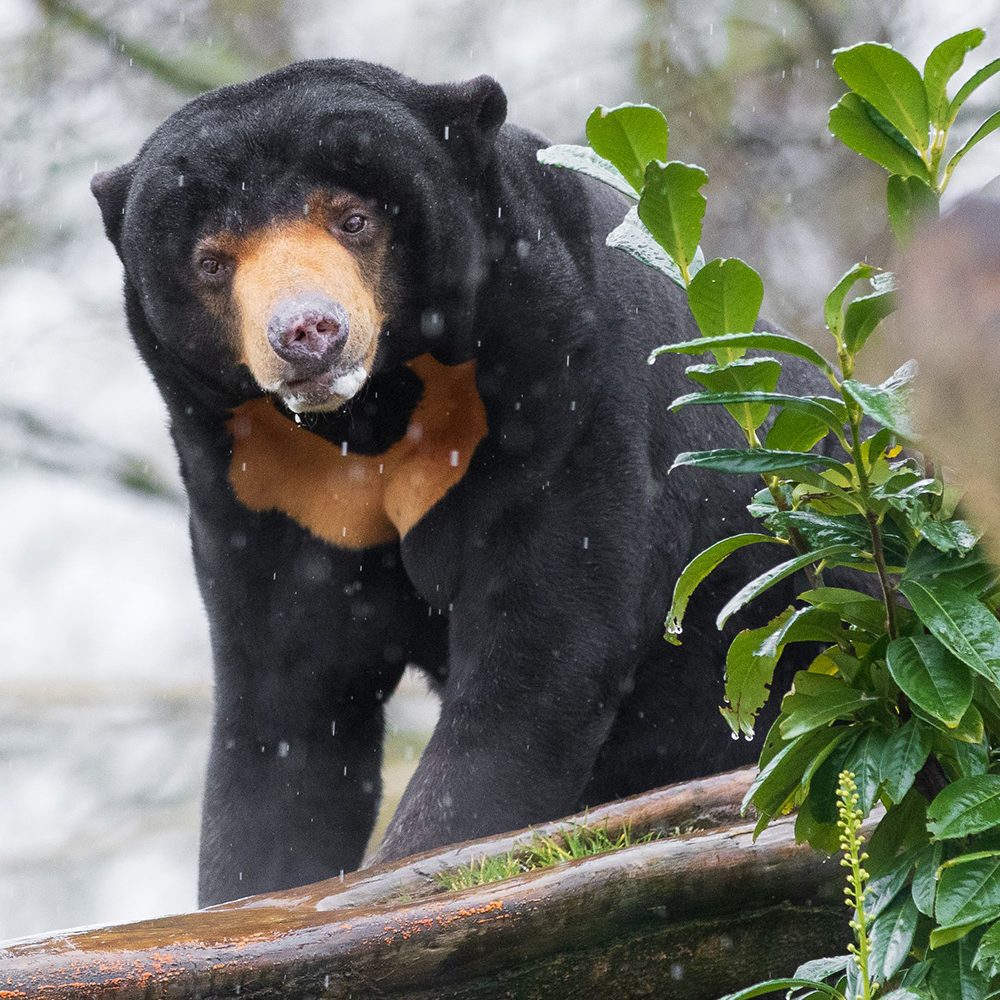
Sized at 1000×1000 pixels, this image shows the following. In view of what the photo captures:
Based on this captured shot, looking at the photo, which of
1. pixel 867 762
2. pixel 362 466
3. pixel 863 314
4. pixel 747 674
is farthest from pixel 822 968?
pixel 362 466

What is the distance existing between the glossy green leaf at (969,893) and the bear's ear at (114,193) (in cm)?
229

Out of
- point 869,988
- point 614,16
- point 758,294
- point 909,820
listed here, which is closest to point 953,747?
point 909,820

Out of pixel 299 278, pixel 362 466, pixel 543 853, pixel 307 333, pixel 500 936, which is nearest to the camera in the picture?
pixel 500 936

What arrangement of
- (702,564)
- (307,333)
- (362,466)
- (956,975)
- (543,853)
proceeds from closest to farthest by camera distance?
(956,975)
(702,564)
(543,853)
(307,333)
(362,466)

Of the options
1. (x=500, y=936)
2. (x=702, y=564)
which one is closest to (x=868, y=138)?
(x=702, y=564)

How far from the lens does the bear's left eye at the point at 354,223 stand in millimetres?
3213

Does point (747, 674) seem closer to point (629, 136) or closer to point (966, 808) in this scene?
point (966, 808)

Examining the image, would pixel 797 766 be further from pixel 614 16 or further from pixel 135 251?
pixel 614 16

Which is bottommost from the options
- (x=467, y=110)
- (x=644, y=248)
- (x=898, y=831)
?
(x=898, y=831)

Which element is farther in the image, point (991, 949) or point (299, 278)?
point (299, 278)

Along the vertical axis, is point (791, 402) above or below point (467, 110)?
below

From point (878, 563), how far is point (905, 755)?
0.19 meters

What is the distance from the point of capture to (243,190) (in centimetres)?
314

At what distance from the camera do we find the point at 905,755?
1.76 m
